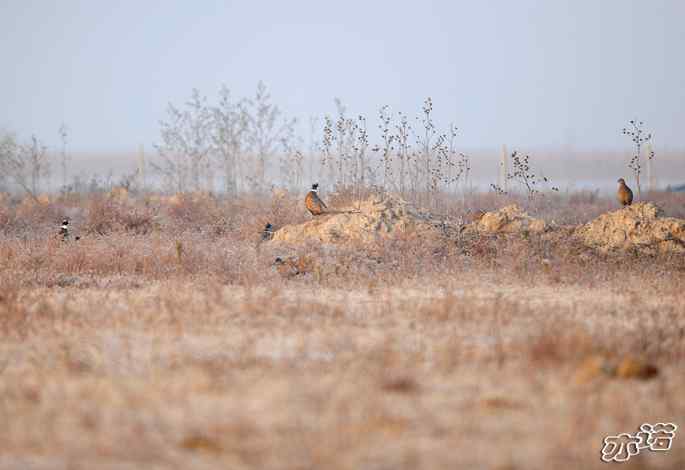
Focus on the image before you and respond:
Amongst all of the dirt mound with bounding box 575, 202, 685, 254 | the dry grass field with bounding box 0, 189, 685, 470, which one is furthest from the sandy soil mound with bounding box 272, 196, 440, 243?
the dirt mound with bounding box 575, 202, 685, 254

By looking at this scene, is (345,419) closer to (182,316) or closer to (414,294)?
(182,316)

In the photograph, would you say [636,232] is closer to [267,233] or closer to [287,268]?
[287,268]

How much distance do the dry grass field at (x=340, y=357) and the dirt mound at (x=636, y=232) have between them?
1.97ft

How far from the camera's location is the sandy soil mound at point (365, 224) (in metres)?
12.8

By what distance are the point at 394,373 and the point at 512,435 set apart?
1228 millimetres

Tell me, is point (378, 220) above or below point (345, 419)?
above

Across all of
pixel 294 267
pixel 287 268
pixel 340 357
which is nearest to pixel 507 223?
pixel 294 267

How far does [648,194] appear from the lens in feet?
94.0

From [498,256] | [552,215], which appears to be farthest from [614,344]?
[552,215]

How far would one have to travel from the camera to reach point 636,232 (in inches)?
489

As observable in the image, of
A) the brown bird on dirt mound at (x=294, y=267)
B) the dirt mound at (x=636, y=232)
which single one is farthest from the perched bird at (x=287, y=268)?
the dirt mound at (x=636, y=232)

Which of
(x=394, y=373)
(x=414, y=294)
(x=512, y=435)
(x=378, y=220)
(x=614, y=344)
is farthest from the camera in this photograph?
(x=378, y=220)

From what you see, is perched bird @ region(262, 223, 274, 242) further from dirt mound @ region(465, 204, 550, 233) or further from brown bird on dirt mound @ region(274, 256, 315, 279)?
dirt mound @ region(465, 204, 550, 233)

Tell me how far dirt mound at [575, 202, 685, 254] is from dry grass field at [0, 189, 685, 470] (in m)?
0.60
